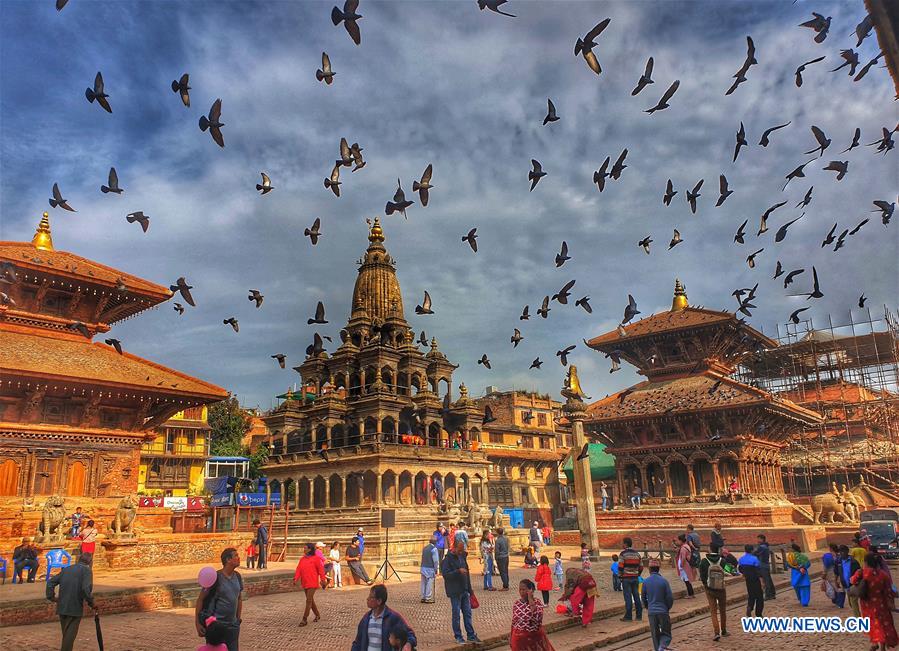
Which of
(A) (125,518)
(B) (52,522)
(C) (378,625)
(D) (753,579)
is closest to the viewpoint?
(C) (378,625)

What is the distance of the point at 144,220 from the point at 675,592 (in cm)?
1656

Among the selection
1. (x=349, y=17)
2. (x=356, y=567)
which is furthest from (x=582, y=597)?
(x=349, y=17)

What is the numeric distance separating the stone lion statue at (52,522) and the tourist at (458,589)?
15.1 metres

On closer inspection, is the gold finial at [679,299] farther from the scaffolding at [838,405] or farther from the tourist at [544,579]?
the tourist at [544,579]

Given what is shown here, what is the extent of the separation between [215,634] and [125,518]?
52.9 feet

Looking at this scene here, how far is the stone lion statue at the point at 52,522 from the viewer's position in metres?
20.6

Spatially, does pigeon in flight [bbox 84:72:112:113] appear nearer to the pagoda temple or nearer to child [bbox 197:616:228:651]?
child [bbox 197:616:228:651]

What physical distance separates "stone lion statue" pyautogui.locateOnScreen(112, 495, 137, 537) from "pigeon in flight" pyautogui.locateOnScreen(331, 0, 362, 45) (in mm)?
16801

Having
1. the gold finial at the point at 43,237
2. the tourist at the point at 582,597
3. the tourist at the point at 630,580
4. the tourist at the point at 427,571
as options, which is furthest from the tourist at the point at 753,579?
the gold finial at the point at 43,237

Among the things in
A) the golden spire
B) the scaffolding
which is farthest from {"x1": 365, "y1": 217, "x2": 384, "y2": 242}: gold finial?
the scaffolding

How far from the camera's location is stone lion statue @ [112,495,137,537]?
21.0 metres

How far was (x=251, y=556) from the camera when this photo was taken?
81.7ft

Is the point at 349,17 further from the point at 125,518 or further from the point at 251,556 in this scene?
the point at 251,556

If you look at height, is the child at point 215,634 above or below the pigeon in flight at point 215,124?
below
